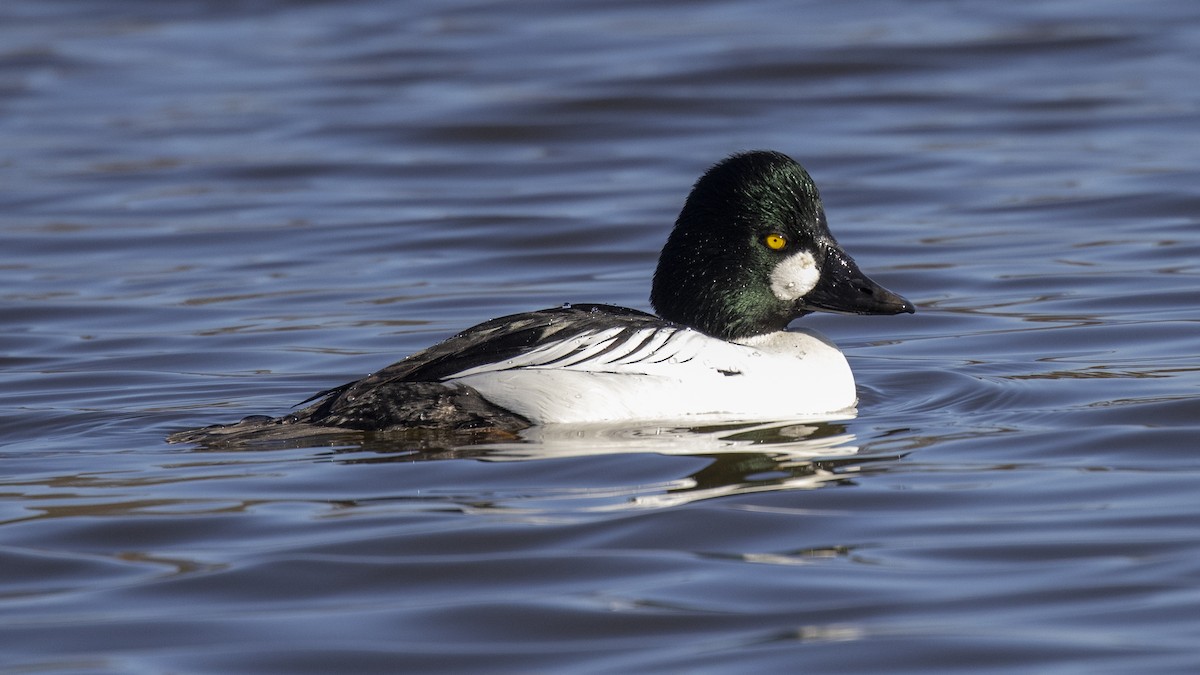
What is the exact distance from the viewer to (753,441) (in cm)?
683

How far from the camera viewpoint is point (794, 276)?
7652mm

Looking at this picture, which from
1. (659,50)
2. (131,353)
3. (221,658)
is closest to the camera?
(221,658)

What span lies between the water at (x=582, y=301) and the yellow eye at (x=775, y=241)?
0.74m

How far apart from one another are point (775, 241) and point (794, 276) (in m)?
0.17

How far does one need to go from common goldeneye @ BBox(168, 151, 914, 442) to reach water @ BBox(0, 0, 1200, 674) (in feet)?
0.47

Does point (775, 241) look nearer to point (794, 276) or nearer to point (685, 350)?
point (794, 276)

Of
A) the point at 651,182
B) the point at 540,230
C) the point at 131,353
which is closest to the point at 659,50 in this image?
the point at 651,182

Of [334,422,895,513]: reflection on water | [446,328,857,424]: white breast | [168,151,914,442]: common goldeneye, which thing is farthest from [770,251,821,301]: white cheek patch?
[334,422,895,513]: reflection on water

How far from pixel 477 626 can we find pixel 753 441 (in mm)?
2154

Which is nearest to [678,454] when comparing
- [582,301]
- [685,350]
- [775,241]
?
[685,350]

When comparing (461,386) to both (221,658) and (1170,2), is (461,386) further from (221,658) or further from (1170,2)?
(1170,2)

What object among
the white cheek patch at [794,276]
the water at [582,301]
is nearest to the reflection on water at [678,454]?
the water at [582,301]

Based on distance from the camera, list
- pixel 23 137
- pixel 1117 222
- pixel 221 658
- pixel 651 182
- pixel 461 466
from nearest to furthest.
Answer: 1. pixel 221 658
2. pixel 461 466
3. pixel 1117 222
4. pixel 651 182
5. pixel 23 137

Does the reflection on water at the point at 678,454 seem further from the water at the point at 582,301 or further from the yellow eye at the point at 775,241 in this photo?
the yellow eye at the point at 775,241
